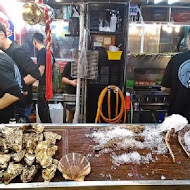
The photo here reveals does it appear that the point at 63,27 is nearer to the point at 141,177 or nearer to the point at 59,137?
the point at 59,137

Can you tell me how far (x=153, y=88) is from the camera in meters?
4.68

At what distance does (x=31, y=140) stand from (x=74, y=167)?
0.41 metres

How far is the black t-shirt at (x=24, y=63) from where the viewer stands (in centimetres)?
356

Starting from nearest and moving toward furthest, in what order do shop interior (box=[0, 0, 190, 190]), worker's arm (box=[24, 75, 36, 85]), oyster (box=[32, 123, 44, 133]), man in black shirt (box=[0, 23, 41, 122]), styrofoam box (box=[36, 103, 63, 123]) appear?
shop interior (box=[0, 0, 190, 190]), oyster (box=[32, 123, 44, 133]), man in black shirt (box=[0, 23, 41, 122]), worker's arm (box=[24, 75, 36, 85]), styrofoam box (box=[36, 103, 63, 123])

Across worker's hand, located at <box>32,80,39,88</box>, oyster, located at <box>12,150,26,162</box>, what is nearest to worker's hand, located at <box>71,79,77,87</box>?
worker's hand, located at <box>32,80,39,88</box>

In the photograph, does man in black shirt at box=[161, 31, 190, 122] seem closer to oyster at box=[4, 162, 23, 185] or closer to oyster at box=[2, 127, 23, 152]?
oyster at box=[2, 127, 23, 152]

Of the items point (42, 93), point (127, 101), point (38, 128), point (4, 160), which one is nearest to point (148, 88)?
Result: point (127, 101)

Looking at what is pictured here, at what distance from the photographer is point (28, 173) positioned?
1322 mm

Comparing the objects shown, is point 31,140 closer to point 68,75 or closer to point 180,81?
point 180,81

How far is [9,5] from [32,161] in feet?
11.7

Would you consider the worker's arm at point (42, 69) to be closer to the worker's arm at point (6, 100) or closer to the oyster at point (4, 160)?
the worker's arm at point (6, 100)

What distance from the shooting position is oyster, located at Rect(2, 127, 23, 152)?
1543 mm

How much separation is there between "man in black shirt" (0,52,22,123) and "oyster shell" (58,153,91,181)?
4.93 ft

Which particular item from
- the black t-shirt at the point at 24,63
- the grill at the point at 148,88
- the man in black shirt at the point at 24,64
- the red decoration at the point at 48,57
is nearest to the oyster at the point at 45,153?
the red decoration at the point at 48,57
